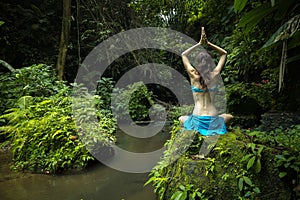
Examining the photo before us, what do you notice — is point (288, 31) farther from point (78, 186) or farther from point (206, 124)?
point (78, 186)

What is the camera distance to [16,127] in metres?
4.51

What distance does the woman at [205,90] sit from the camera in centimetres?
304

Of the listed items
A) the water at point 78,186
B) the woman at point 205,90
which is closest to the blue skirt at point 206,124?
the woman at point 205,90

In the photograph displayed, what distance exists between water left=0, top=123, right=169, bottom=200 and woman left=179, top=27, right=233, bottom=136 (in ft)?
3.29

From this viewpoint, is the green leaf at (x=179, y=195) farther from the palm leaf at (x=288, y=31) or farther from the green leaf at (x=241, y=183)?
→ the palm leaf at (x=288, y=31)

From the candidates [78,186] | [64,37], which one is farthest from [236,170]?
[64,37]

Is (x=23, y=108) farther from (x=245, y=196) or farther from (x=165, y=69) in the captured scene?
(x=165, y=69)

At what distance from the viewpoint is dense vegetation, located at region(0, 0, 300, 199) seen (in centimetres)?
226

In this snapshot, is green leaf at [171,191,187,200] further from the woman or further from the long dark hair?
the long dark hair

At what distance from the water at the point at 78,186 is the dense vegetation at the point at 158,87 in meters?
0.22

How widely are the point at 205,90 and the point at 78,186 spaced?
2.03 metres

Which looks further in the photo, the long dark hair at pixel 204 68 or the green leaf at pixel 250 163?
the long dark hair at pixel 204 68

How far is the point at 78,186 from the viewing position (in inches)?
→ 135

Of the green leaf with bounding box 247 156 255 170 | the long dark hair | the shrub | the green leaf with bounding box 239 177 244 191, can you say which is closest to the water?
the shrub
